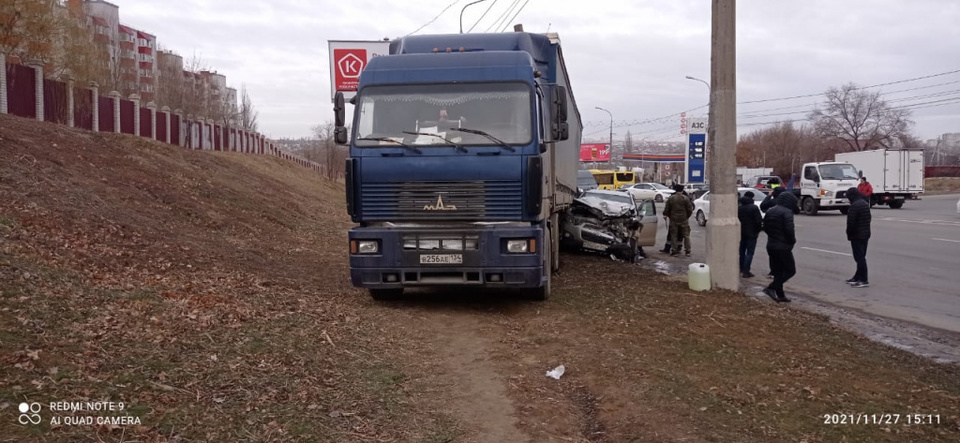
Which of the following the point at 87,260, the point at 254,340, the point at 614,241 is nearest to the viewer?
the point at 254,340

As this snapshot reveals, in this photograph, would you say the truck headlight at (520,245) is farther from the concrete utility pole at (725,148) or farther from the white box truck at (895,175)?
the white box truck at (895,175)

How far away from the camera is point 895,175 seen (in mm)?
35250

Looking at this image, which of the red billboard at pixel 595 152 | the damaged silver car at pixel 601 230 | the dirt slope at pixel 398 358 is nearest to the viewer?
the dirt slope at pixel 398 358

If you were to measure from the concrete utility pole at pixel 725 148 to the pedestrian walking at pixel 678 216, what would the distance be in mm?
6675

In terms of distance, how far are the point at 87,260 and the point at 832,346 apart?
862cm

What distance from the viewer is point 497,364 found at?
645cm

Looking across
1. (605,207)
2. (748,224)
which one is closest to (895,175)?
(605,207)

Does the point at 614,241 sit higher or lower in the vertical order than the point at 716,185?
lower

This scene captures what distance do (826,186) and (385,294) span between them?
27712mm

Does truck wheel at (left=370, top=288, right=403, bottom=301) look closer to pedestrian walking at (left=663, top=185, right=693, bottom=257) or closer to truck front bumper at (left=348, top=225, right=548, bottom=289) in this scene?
truck front bumper at (left=348, top=225, right=548, bottom=289)

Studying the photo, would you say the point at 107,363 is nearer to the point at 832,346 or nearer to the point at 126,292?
the point at 126,292

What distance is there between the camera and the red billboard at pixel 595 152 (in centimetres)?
9274

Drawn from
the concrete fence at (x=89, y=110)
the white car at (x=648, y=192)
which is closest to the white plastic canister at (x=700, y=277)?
the concrete fence at (x=89, y=110)


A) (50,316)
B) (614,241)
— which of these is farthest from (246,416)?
(614,241)
